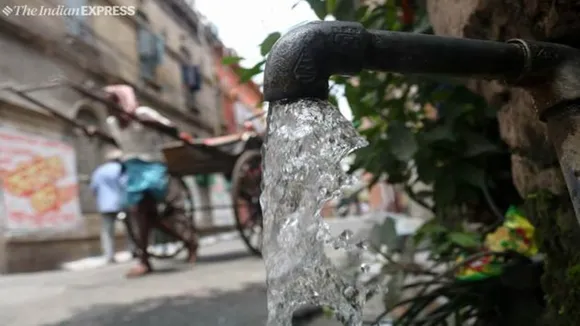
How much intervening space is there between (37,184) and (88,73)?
5.47 feet

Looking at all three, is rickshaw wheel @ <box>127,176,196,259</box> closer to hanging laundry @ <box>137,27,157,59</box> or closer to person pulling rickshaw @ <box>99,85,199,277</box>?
person pulling rickshaw @ <box>99,85,199,277</box>

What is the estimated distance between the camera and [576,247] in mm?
1053

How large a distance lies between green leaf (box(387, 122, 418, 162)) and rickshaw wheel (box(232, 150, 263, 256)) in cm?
313

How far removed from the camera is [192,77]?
505 cm

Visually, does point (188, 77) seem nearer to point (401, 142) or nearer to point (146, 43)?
point (146, 43)

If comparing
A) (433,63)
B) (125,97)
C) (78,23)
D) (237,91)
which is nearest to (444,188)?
(433,63)

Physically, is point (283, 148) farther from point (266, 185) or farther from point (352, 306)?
point (352, 306)

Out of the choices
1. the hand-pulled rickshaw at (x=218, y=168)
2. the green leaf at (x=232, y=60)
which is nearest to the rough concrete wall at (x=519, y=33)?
the green leaf at (x=232, y=60)

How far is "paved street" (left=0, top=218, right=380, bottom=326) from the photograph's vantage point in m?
2.30

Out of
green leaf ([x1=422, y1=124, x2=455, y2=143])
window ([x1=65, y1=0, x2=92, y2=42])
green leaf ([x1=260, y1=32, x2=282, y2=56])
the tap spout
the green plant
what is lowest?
the green plant

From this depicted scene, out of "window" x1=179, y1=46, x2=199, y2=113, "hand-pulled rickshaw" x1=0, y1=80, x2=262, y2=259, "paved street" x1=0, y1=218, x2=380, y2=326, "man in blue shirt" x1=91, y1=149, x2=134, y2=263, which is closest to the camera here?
"paved street" x1=0, y1=218, x2=380, y2=326

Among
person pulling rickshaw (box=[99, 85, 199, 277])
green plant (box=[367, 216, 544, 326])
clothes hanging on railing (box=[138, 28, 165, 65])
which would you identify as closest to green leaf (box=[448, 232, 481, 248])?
green plant (box=[367, 216, 544, 326])

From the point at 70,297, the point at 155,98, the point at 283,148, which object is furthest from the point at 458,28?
the point at 155,98

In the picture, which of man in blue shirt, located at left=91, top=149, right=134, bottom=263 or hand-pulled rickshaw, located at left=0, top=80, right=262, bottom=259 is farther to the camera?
man in blue shirt, located at left=91, top=149, right=134, bottom=263
